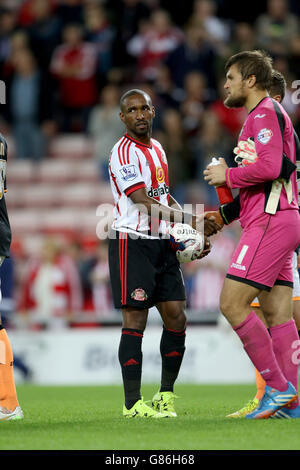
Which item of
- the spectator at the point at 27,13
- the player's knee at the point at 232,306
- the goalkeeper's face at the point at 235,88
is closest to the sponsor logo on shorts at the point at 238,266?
the player's knee at the point at 232,306

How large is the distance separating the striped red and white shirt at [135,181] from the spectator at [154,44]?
8973 millimetres

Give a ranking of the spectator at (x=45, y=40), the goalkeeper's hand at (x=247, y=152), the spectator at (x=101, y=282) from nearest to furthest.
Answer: the goalkeeper's hand at (x=247, y=152) < the spectator at (x=101, y=282) < the spectator at (x=45, y=40)

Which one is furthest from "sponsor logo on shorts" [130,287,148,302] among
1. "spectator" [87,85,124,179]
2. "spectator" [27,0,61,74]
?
"spectator" [27,0,61,74]

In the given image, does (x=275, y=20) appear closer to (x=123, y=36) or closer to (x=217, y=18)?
(x=217, y=18)

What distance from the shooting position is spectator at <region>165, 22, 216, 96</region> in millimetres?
14672

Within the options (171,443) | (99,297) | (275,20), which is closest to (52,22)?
(275,20)

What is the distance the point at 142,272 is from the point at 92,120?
10.1m

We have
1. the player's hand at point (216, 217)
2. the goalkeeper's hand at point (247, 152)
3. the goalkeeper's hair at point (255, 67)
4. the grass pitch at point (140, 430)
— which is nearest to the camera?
the grass pitch at point (140, 430)

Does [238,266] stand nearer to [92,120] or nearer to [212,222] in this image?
[212,222]

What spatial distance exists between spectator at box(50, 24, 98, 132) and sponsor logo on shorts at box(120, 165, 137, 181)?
10.0 m

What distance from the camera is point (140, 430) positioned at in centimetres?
526

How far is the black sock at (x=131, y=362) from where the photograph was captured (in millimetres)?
6137

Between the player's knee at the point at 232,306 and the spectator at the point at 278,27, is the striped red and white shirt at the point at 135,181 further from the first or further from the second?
the spectator at the point at 278,27

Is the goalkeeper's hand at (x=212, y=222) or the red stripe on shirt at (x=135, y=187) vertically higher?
the red stripe on shirt at (x=135, y=187)
